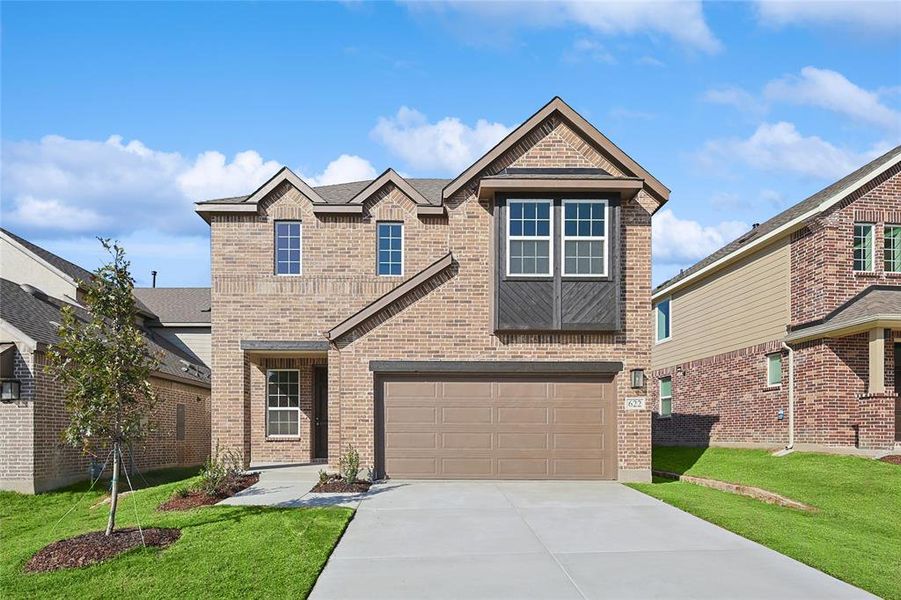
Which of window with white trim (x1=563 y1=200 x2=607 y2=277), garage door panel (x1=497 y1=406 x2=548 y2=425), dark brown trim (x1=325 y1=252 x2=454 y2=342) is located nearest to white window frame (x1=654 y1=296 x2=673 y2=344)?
window with white trim (x1=563 y1=200 x2=607 y2=277)

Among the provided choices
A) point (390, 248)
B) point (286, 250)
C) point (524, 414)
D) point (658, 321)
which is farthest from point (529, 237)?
point (658, 321)

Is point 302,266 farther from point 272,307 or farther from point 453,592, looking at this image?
point 453,592

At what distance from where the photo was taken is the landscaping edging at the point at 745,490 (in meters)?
12.7

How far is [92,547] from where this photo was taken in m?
9.59

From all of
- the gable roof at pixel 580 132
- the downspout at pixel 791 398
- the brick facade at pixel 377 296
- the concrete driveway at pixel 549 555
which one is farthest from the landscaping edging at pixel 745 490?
the gable roof at pixel 580 132

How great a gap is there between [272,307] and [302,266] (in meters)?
1.21

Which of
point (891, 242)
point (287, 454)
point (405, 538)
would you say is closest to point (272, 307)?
point (287, 454)

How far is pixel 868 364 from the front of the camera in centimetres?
1772

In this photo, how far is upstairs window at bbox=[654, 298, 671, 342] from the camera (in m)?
27.3

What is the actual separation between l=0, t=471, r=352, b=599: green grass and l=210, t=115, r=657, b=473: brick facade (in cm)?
426

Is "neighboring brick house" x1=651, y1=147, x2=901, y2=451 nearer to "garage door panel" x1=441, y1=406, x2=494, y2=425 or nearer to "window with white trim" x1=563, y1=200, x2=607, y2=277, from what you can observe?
"window with white trim" x1=563, y1=200, x2=607, y2=277

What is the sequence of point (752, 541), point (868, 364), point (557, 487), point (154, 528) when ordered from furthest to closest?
point (868, 364)
point (557, 487)
point (154, 528)
point (752, 541)

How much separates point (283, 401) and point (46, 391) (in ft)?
17.7

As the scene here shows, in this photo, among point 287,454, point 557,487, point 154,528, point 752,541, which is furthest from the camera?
point 287,454
